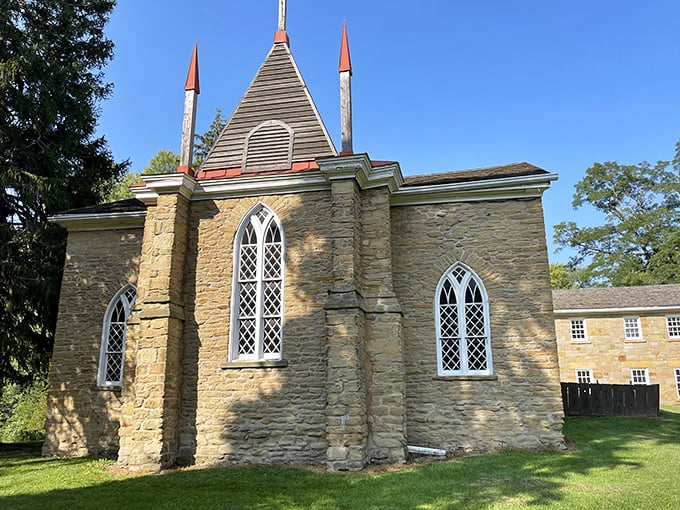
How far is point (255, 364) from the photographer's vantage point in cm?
1056

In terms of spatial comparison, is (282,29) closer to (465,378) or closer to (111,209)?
(111,209)

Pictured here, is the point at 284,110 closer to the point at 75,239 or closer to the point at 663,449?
the point at 75,239

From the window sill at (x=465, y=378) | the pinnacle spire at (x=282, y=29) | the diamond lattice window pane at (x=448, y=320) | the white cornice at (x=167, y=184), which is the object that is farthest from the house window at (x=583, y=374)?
the white cornice at (x=167, y=184)

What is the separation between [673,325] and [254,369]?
25.0 m

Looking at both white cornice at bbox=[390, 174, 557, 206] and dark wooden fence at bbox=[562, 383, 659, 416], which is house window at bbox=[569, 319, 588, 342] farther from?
white cornice at bbox=[390, 174, 557, 206]

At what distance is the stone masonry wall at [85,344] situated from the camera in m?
12.3

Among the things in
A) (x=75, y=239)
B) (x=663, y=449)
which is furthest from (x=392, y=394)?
(x=75, y=239)

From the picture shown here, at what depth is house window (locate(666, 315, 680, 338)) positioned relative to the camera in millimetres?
26297

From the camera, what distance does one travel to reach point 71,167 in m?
16.1

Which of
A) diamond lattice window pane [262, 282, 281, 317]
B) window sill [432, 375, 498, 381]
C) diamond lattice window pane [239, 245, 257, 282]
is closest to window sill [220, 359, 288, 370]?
diamond lattice window pane [262, 282, 281, 317]

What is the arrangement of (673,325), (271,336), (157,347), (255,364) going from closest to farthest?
(157,347) → (255,364) → (271,336) → (673,325)

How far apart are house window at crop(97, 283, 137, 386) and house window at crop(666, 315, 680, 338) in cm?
2638

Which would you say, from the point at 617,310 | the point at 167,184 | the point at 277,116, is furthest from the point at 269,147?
the point at 617,310

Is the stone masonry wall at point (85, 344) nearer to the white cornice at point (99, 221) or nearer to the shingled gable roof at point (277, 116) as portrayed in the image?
the white cornice at point (99, 221)
